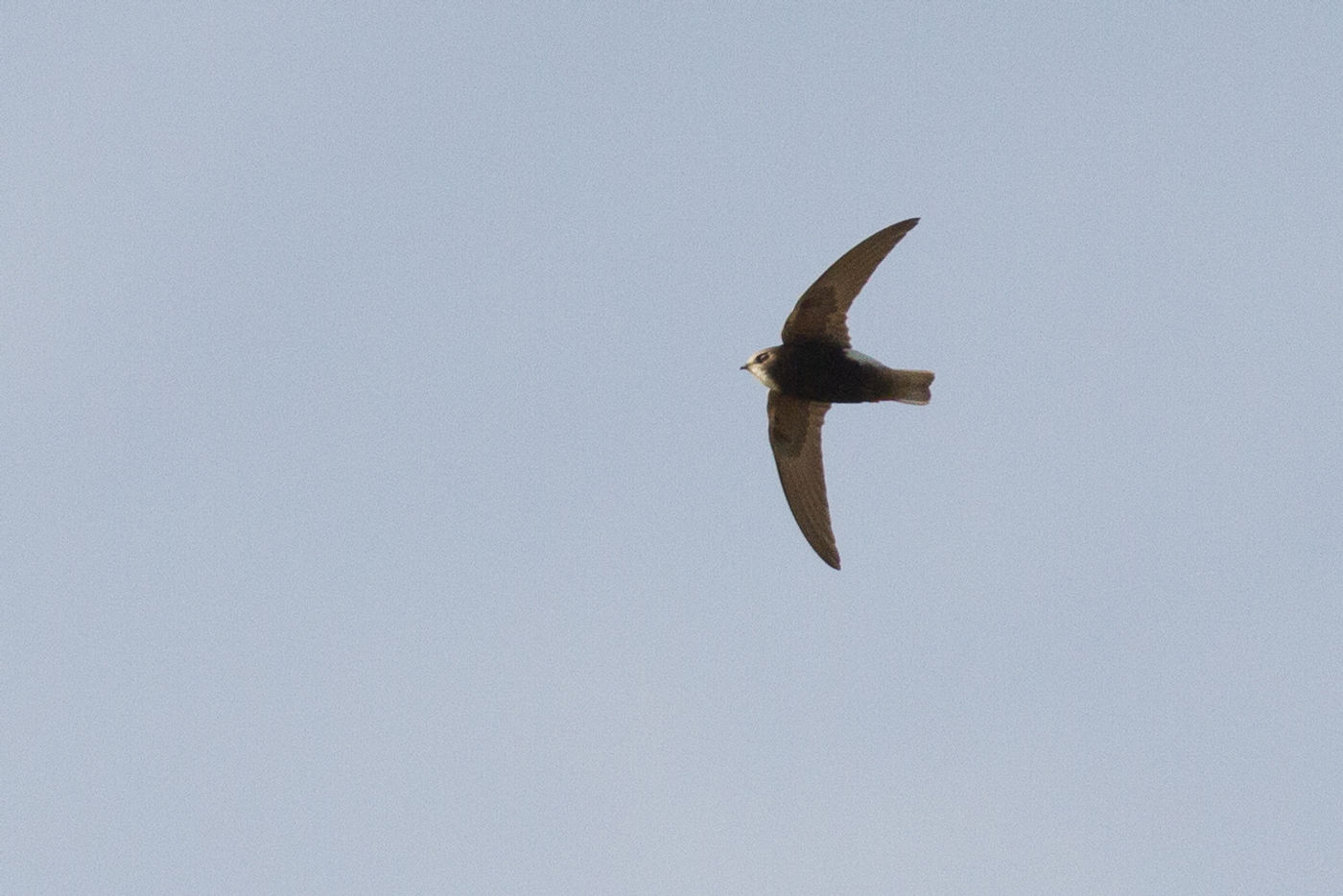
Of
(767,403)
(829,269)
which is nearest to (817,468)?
(767,403)

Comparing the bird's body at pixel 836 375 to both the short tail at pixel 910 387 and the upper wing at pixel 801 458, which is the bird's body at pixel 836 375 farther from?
the upper wing at pixel 801 458

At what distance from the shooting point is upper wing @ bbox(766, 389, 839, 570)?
65.2ft

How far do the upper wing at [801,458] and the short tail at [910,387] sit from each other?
2.98 feet

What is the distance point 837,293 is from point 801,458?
5.69 feet

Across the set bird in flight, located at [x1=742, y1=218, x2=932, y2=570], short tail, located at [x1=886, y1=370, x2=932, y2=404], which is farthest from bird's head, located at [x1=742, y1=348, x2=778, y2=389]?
short tail, located at [x1=886, y1=370, x2=932, y2=404]

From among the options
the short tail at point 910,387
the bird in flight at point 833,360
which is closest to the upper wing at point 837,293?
the bird in flight at point 833,360

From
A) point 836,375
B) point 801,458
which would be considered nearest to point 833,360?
point 836,375

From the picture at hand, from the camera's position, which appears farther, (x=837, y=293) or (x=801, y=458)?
(x=801, y=458)

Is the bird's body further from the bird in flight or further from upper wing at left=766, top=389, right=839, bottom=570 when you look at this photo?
upper wing at left=766, top=389, right=839, bottom=570

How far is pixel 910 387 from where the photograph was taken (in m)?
19.2

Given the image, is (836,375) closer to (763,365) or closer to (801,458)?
(763,365)

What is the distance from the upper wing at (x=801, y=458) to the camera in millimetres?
19859

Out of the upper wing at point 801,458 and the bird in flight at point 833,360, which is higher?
the bird in flight at point 833,360

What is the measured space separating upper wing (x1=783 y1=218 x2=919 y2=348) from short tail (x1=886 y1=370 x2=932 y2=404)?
569 millimetres
